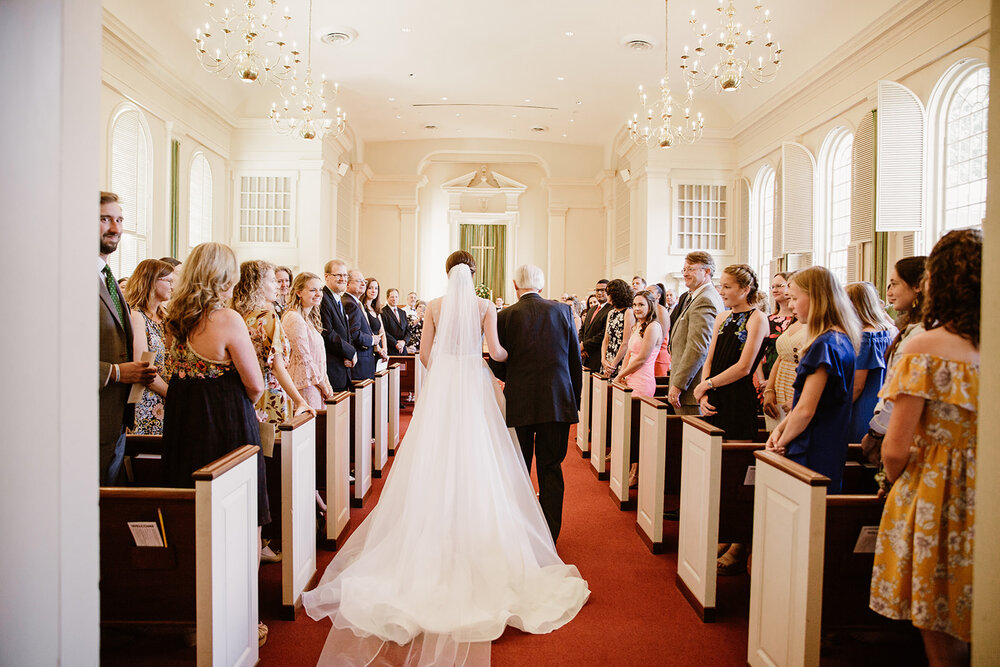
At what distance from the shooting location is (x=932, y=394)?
1.92 m

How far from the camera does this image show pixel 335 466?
3.83 m

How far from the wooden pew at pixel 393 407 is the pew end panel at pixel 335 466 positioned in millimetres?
2272

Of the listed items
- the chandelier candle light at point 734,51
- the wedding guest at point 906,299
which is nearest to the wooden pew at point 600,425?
the wedding guest at point 906,299

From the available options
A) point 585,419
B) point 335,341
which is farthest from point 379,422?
point 585,419

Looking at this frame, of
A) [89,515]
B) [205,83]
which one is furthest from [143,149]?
[89,515]

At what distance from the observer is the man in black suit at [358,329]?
5664 mm

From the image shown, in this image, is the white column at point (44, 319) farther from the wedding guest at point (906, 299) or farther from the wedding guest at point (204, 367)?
the wedding guest at point (906, 299)

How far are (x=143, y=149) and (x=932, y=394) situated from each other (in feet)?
29.7

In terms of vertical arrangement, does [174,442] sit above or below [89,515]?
below

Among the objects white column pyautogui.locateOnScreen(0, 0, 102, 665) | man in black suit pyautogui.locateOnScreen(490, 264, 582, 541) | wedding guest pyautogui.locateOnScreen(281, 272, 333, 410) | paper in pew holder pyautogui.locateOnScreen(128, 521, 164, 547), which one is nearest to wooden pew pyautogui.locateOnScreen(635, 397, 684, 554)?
man in black suit pyautogui.locateOnScreen(490, 264, 582, 541)

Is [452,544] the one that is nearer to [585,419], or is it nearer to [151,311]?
[151,311]

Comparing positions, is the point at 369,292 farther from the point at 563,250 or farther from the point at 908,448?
the point at 563,250

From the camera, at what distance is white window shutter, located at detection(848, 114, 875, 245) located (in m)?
6.99

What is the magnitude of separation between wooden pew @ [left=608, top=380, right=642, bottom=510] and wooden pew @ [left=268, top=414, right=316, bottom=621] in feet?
7.56
